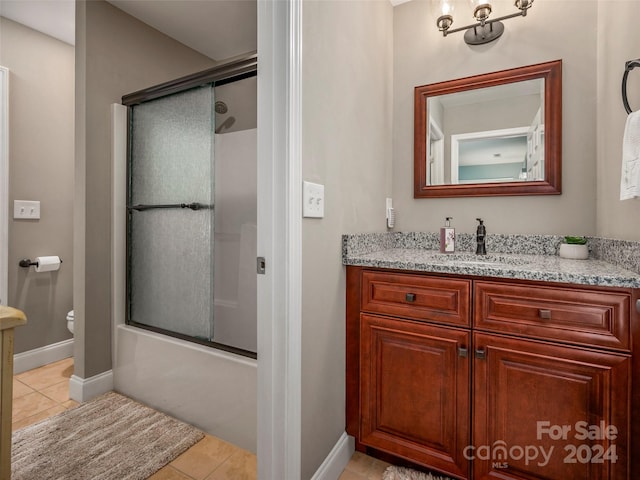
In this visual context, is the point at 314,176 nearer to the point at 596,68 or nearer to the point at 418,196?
the point at 418,196

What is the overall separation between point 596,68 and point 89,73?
268 centimetres

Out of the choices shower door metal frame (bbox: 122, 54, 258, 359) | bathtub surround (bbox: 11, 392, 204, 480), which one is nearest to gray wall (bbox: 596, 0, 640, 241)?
shower door metal frame (bbox: 122, 54, 258, 359)

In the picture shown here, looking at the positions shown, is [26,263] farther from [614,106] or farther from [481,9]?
[614,106]

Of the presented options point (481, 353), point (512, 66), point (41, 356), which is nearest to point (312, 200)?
point (481, 353)

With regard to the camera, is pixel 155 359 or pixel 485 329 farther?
pixel 155 359

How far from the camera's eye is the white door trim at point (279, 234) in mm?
1040

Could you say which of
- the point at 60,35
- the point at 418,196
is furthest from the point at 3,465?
the point at 60,35

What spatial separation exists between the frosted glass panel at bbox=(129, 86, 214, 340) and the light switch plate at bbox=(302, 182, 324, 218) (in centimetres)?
82

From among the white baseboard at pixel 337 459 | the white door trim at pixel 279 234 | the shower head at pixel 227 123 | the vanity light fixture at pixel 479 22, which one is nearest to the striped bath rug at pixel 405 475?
the white baseboard at pixel 337 459

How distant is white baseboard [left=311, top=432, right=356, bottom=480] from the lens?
1.25 metres

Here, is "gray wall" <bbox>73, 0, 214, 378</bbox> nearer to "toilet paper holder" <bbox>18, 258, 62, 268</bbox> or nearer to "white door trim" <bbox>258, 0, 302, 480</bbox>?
"toilet paper holder" <bbox>18, 258, 62, 268</bbox>

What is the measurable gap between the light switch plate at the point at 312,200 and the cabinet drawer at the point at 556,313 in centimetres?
63

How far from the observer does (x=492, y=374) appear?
3.76 ft

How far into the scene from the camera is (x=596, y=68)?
58.8 inches
